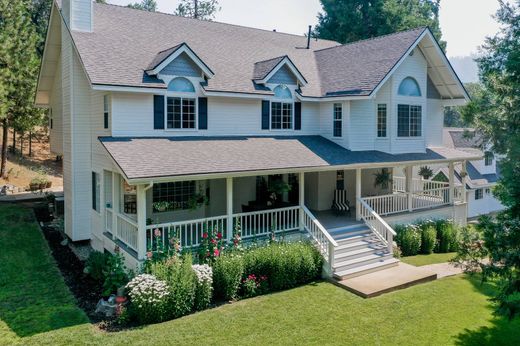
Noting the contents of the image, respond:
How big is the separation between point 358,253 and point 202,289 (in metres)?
6.60

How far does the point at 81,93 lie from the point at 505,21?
17130 millimetres

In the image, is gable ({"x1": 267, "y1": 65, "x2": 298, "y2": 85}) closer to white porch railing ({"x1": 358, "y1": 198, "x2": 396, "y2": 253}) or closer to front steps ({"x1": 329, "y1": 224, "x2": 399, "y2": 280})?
white porch railing ({"x1": 358, "y1": 198, "x2": 396, "y2": 253})

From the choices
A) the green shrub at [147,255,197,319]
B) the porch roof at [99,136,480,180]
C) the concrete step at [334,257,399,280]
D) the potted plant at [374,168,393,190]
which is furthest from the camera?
the potted plant at [374,168,393,190]

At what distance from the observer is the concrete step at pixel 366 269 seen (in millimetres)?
14586

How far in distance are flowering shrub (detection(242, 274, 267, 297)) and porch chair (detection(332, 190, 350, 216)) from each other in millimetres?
6985

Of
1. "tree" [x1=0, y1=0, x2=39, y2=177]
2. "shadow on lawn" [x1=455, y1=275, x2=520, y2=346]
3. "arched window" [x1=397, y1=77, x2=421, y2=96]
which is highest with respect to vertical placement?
"tree" [x1=0, y1=0, x2=39, y2=177]

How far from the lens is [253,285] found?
43.1 feet

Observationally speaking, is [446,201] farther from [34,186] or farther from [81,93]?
[34,186]

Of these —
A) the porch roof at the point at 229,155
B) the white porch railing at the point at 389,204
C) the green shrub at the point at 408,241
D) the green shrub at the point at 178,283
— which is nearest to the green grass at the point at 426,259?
the green shrub at the point at 408,241

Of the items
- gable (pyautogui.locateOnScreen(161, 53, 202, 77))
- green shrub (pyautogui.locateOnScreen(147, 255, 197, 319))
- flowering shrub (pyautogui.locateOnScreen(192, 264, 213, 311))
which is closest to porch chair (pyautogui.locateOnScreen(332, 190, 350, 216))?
gable (pyautogui.locateOnScreen(161, 53, 202, 77))

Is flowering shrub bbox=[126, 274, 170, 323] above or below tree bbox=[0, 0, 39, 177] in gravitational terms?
below

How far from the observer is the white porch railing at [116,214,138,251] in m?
13.8

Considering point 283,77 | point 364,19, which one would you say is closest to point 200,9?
point 364,19

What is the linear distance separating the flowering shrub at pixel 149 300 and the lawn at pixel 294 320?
1.09 ft
